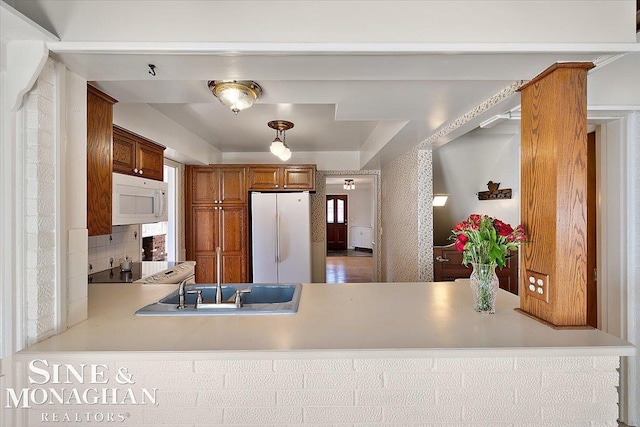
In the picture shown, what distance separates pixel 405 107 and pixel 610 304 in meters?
1.92

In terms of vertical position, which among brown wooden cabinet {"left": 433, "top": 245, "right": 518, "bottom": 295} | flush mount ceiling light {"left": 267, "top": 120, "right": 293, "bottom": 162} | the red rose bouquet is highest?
flush mount ceiling light {"left": 267, "top": 120, "right": 293, "bottom": 162}

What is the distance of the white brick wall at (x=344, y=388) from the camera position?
1.09 meters

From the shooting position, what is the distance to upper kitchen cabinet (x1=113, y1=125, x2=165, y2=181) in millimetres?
2189

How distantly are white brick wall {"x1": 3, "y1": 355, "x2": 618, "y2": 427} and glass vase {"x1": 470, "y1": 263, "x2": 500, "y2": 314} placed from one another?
0.33 metres

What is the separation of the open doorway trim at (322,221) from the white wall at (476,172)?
1.02m

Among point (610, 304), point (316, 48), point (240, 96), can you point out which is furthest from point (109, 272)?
point (610, 304)

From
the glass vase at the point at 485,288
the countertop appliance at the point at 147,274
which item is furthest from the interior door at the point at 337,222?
the glass vase at the point at 485,288

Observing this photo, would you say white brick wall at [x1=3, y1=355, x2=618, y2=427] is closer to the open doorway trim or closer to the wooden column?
the wooden column

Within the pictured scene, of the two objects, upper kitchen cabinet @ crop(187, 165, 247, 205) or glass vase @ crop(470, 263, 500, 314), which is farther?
upper kitchen cabinet @ crop(187, 165, 247, 205)

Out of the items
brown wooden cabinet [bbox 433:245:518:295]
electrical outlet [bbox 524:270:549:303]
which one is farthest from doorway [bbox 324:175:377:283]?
electrical outlet [bbox 524:270:549:303]

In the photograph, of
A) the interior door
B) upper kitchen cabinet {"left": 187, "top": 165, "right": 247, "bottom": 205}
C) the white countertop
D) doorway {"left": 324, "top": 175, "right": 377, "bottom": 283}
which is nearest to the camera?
the white countertop

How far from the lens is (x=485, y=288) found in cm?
140

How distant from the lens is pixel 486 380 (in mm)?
1096

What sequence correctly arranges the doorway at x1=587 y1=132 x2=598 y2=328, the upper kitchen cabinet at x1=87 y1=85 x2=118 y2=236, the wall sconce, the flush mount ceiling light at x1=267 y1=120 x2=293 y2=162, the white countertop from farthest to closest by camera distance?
1. the wall sconce
2. the flush mount ceiling light at x1=267 y1=120 x2=293 y2=162
3. the doorway at x1=587 y1=132 x2=598 y2=328
4. the upper kitchen cabinet at x1=87 y1=85 x2=118 y2=236
5. the white countertop
